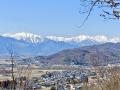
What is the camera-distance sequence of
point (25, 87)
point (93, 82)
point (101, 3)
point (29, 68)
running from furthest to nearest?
1. point (93, 82)
2. point (29, 68)
3. point (25, 87)
4. point (101, 3)

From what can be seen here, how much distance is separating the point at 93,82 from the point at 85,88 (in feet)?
2.92

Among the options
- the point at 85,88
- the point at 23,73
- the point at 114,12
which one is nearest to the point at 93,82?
the point at 85,88

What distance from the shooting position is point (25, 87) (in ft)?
31.2

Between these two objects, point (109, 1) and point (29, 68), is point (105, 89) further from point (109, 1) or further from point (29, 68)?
point (109, 1)

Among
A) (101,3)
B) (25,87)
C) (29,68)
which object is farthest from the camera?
(29,68)

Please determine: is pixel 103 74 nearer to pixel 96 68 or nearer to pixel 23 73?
pixel 96 68

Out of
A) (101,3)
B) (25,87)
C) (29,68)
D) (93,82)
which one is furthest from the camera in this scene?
(93,82)

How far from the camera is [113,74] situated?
9.92 metres

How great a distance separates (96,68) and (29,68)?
1496 mm

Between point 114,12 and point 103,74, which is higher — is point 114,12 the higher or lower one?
the higher one

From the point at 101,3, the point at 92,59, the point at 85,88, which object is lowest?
the point at 85,88

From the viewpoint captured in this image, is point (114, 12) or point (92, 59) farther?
point (92, 59)

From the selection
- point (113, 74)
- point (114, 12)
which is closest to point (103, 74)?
point (113, 74)

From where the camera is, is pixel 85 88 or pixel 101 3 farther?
pixel 85 88
